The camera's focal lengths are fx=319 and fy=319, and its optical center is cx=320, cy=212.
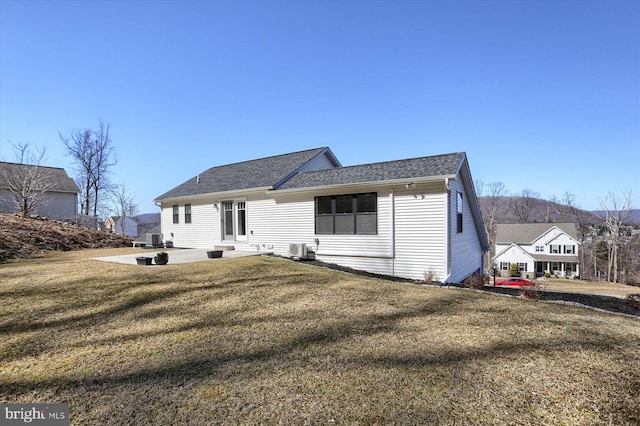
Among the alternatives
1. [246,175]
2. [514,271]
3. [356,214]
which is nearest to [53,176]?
[246,175]

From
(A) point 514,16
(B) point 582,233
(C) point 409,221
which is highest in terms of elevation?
(A) point 514,16

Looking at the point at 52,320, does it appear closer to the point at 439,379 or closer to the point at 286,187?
the point at 439,379

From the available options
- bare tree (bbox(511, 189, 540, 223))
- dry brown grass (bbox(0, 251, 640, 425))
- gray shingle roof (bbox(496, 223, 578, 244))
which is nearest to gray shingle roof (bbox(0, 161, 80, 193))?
dry brown grass (bbox(0, 251, 640, 425))

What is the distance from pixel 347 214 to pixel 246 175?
689cm

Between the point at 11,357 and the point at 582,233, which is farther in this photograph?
the point at 582,233

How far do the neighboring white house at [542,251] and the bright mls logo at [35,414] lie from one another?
44.1m

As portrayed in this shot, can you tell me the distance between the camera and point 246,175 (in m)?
16.4

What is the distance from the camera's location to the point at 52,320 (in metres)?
5.22

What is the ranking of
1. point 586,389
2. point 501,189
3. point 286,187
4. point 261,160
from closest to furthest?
point 586,389 → point 286,187 → point 261,160 → point 501,189

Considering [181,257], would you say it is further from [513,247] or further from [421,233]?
[513,247]

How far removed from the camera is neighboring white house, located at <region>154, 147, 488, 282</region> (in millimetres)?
10289

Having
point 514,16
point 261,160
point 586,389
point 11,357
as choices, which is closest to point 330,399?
point 586,389

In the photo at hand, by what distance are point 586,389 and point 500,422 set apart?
4.01ft

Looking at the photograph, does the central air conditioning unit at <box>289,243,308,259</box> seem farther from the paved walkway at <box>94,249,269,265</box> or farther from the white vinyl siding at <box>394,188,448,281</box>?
the white vinyl siding at <box>394,188,448,281</box>
